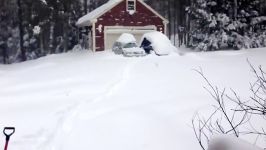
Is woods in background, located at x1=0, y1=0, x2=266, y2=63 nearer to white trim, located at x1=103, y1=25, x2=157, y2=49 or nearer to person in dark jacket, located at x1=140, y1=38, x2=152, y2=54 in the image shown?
white trim, located at x1=103, y1=25, x2=157, y2=49

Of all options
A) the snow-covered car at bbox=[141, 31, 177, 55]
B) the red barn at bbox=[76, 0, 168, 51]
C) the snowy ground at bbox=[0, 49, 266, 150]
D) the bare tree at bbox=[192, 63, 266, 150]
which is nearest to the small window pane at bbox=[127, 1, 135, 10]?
the red barn at bbox=[76, 0, 168, 51]

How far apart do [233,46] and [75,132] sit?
85.9 ft

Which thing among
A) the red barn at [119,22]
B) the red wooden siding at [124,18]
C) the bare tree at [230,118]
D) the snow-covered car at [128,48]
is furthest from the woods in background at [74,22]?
the bare tree at [230,118]

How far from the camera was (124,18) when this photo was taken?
3148 centimetres

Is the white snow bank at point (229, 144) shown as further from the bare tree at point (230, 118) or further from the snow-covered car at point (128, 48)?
the snow-covered car at point (128, 48)

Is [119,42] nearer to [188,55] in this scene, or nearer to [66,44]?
[188,55]

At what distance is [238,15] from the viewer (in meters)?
34.0

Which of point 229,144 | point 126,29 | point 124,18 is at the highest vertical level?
point 124,18

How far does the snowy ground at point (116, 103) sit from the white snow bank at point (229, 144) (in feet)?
17.0

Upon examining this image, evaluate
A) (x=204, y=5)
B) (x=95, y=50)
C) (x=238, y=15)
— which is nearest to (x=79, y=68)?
(x=95, y=50)

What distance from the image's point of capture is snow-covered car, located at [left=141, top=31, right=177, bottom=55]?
24858mm

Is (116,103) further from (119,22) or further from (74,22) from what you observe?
(74,22)

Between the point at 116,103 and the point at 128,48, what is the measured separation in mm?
14308

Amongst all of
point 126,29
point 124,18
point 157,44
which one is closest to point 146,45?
point 157,44
